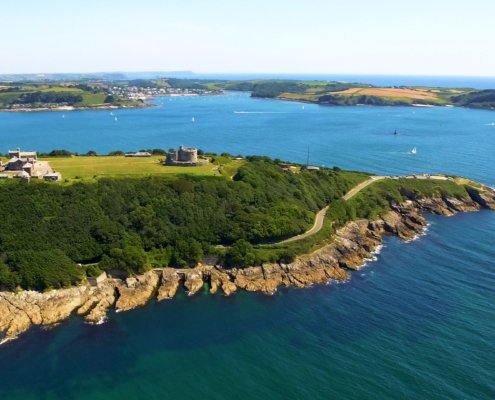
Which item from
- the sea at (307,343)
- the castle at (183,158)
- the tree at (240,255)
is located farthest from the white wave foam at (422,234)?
the castle at (183,158)

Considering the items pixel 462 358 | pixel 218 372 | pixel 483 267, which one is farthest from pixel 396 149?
pixel 218 372

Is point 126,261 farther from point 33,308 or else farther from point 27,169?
point 27,169

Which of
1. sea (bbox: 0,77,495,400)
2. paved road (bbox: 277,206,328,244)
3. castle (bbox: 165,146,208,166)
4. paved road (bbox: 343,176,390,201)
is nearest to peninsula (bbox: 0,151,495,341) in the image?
paved road (bbox: 277,206,328,244)

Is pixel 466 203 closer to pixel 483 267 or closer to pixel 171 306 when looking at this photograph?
pixel 483 267

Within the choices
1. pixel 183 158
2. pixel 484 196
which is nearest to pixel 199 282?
pixel 183 158

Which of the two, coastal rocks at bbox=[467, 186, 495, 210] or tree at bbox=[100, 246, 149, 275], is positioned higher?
coastal rocks at bbox=[467, 186, 495, 210]

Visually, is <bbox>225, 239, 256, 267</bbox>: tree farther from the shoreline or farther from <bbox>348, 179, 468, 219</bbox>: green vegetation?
<bbox>348, 179, 468, 219</bbox>: green vegetation
